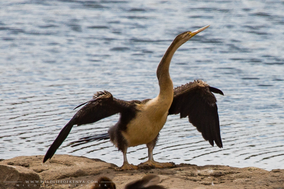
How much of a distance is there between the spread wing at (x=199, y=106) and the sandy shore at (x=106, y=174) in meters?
0.83

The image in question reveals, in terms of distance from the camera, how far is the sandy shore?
6.62 m

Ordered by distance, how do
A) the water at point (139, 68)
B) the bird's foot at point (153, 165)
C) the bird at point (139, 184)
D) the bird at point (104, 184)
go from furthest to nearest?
1. the water at point (139, 68)
2. the bird's foot at point (153, 165)
3. the bird at point (104, 184)
4. the bird at point (139, 184)

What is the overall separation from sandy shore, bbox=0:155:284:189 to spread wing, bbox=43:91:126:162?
1.12 feet

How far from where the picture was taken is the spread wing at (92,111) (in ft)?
23.7

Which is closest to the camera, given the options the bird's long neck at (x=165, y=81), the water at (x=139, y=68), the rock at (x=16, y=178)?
the rock at (x=16, y=178)

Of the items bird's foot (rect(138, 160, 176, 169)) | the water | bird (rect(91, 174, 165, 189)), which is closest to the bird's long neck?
bird's foot (rect(138, 160, 176, 169))

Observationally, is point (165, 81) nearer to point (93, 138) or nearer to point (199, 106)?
point (199, 106)

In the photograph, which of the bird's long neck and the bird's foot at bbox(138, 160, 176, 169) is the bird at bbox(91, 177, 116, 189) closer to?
the bird's foot at bbox(138, 160, 176, 169)

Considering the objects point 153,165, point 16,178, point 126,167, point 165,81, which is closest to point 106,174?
point 126,167

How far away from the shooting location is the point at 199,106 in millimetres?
8172

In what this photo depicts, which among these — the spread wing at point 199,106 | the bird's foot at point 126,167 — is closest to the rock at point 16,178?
the bird's foot at point 126,167

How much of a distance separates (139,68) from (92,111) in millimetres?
7518

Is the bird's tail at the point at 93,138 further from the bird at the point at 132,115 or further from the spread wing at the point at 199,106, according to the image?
the spread wing at the point at 199,106

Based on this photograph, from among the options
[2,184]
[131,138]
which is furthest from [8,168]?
[131,138]
